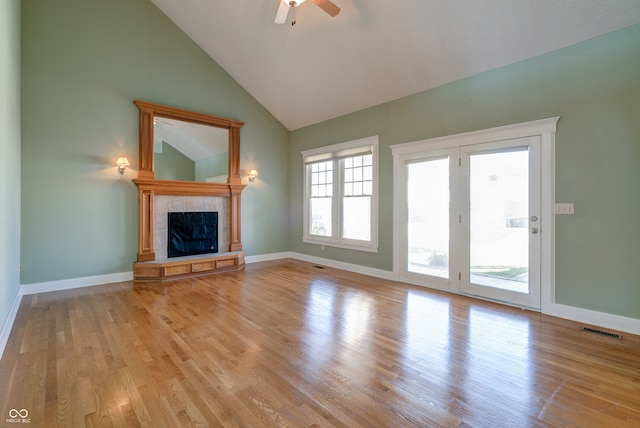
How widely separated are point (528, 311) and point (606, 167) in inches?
69.4

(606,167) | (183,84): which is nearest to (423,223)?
(606,167)

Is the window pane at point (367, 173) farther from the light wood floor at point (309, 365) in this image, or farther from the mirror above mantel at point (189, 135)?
the mirror above mantel at point (189, 135)

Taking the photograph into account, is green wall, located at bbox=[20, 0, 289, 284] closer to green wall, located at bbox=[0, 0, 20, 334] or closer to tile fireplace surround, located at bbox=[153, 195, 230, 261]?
tile fireplace surround, located at bbox=[153, 195, 230, 261]

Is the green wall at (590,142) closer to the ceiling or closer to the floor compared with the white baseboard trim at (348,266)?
closer to the ceiling

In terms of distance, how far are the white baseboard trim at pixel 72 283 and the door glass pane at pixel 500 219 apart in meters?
5.33

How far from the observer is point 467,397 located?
193cm

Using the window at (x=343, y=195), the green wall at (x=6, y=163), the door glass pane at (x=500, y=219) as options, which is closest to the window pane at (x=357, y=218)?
the window at (x=343, y=195)

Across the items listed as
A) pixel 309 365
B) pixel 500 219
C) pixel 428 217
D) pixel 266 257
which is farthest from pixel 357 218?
pixel 309 365

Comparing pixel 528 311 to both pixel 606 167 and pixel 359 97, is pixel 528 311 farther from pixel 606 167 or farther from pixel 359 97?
Answer: pixel 359 97

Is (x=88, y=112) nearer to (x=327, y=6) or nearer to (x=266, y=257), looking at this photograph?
(x=327, y=6)

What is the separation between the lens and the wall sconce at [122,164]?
15.3 ft

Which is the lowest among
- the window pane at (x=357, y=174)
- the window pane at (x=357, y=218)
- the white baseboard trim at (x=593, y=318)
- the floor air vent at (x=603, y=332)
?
the floor air vent at (x=603, y=332)

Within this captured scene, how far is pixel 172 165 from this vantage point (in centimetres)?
528

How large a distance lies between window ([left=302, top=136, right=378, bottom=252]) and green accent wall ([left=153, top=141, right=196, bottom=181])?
240 centimetres
